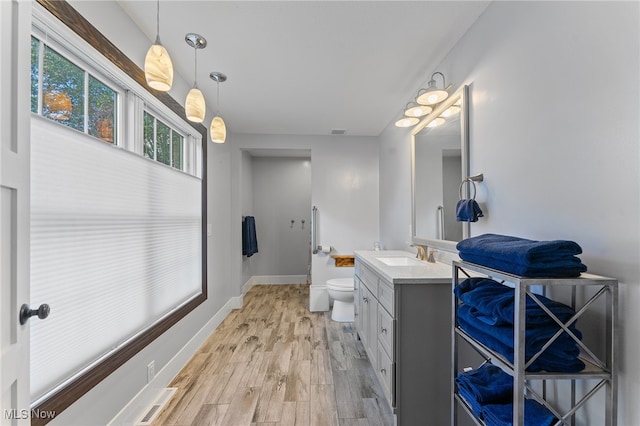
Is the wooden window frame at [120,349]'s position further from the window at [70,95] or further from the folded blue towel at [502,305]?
the folded blue towel at [502,305]

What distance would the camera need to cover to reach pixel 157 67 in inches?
47.5

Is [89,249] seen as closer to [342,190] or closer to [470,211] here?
[470,211]

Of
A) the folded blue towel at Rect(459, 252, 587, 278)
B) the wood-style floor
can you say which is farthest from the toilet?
the folded blue towel at Rect(459, 252, 587, 278)

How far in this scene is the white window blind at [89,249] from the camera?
112 centimetres

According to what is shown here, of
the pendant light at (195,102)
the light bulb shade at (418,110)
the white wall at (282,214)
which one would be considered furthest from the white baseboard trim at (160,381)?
the light bulb shade at (418,110)

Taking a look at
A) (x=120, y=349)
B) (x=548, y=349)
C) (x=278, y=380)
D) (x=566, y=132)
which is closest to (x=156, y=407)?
(x=120, y=349)

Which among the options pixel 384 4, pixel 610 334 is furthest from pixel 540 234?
pixel 384 4

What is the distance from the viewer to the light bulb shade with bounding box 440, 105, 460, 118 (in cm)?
184

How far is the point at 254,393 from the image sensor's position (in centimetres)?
195

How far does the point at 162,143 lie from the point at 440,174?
2.15 meters

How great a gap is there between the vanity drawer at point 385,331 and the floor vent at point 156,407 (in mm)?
1482

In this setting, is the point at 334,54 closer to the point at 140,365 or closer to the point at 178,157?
the point at 178,157

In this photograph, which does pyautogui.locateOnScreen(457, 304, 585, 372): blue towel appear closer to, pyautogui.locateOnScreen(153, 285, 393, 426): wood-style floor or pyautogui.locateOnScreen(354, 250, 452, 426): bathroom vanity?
pyautogui.locateOnScreen(354, 250, 452, 426): bathroom vanity

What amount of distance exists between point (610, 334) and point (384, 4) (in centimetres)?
171
